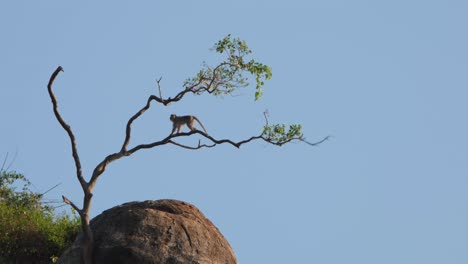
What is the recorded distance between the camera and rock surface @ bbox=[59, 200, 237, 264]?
20.8 m

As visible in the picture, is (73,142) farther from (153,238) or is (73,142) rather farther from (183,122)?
(183,122)

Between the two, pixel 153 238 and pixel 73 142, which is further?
pixel 73 142

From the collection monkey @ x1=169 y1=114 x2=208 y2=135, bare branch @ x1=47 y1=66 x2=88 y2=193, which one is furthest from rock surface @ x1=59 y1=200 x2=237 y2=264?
monkey @ x1=169 y1=114 x2=208 y2=135

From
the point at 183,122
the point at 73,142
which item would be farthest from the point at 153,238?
the point at 183,122

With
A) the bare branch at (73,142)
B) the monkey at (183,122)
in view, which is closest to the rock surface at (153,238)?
the bare branch at (73,142)

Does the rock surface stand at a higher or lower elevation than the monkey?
lower

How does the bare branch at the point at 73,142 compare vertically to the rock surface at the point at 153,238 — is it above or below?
above

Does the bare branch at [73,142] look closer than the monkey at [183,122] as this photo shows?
Yes

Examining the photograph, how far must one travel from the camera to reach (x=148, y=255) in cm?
2066

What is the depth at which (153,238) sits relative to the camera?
68.9 feet

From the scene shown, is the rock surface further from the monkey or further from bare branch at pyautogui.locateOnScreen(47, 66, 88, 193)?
the monkey

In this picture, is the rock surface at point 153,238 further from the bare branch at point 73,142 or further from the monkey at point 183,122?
the monkey at point 183,122

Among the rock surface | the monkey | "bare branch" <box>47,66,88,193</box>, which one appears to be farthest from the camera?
the monkey

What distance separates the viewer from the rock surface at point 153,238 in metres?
20.8
